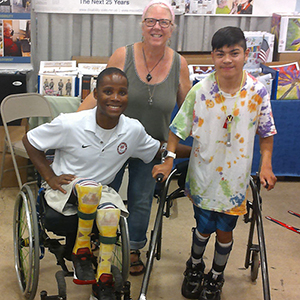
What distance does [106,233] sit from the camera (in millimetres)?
1829

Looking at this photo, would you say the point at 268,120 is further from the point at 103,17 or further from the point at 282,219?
the point at 103,17

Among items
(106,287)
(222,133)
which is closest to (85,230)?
(106,287)

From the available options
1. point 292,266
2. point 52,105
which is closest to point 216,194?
point 292,266

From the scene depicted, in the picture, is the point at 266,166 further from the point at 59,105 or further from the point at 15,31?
the point at 15,31

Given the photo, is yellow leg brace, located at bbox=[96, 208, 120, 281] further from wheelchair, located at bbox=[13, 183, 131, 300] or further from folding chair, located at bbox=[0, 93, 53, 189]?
folding chair, located at bbox=[0, 93, 53, 189]

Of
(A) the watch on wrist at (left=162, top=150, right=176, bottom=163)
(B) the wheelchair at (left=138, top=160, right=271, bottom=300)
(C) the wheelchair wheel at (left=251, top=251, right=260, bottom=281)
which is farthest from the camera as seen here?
(C) the wheelchair wheel at (left=251, top=251, right=260, bottom=281)

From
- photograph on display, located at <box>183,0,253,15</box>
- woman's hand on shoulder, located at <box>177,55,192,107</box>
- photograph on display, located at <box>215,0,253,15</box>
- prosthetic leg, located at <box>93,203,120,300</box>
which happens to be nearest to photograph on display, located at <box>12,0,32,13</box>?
photograph on display, located at <box>183,0,253,15</box>

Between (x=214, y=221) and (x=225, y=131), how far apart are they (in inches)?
17.9

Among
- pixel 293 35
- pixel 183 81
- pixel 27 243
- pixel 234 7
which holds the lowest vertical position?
pixel 27 243

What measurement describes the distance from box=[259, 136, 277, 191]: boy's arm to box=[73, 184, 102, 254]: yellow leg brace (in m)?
0.70

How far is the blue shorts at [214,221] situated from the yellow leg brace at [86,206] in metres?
0.58

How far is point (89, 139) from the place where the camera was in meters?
1.99

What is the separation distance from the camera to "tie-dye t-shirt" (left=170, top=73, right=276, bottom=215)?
198 cm

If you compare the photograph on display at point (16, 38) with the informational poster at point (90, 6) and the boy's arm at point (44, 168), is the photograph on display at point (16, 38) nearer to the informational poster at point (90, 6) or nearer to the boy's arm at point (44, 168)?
the informational poster at point (90, 6)
